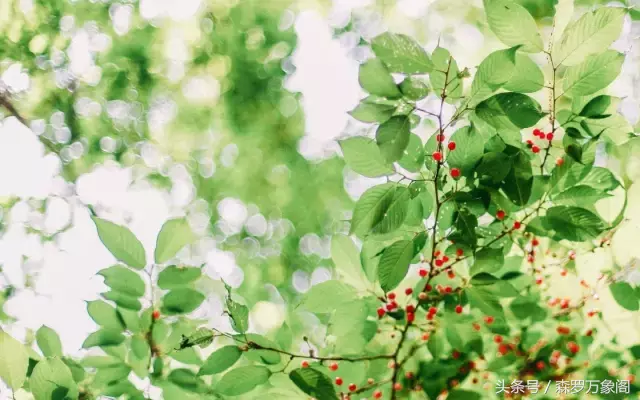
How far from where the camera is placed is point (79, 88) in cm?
279

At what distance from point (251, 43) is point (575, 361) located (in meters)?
2.44

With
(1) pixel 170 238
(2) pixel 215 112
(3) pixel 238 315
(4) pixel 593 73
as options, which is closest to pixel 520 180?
(4) pixel 593 73

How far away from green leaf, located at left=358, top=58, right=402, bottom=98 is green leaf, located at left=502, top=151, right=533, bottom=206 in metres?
0.27

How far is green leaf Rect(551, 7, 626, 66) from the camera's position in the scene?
2.75 feet

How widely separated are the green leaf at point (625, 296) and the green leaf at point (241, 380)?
777 mm

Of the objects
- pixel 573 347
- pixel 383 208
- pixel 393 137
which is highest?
pixel 393 137

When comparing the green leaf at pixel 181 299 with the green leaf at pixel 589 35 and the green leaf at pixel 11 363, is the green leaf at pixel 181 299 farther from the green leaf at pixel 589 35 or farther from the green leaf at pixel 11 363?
the green leaf at pixel 589 35

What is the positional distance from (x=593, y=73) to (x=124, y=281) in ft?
3.26

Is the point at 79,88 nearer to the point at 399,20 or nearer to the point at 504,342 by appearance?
the point at 399,20

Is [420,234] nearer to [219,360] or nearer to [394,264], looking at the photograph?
[394,264]

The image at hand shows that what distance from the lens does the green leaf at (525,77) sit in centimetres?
88

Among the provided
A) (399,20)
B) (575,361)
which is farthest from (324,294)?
(399,20)

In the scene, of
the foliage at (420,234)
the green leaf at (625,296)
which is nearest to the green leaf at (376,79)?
the foliage at (420,234)

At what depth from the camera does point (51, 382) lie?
896 millimetres
